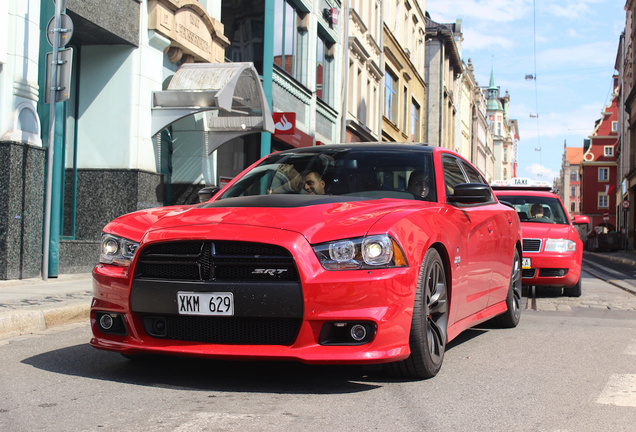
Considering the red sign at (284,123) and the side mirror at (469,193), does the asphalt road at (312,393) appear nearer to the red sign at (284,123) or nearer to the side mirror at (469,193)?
the side mirror at (469,193)

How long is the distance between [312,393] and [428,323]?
861 mm

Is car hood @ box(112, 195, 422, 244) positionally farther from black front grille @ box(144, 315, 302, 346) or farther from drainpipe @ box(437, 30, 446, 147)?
drainpipe @ box(437, 30, 446, 147)

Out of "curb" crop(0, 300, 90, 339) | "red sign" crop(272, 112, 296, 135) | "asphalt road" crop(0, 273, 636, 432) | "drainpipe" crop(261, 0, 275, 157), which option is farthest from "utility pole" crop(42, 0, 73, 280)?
"red sign" crop(272, 112, 296, 135)

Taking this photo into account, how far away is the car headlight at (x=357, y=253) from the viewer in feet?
13.8

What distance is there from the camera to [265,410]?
12.6 feet

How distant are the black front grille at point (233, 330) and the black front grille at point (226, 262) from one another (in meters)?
0.23

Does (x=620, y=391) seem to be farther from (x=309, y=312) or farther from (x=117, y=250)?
(x=117, y=250)

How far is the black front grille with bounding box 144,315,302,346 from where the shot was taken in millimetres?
4250

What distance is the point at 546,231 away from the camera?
11.1 m

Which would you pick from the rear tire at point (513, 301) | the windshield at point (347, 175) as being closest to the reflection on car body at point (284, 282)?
the windshield at point (347, 175)

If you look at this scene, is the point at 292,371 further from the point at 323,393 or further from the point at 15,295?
the point at 15,295

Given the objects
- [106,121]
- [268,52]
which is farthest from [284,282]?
[268,52]

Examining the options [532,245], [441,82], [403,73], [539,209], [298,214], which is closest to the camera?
[298,214]

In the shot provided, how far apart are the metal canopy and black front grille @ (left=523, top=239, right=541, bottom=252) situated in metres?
5.53
